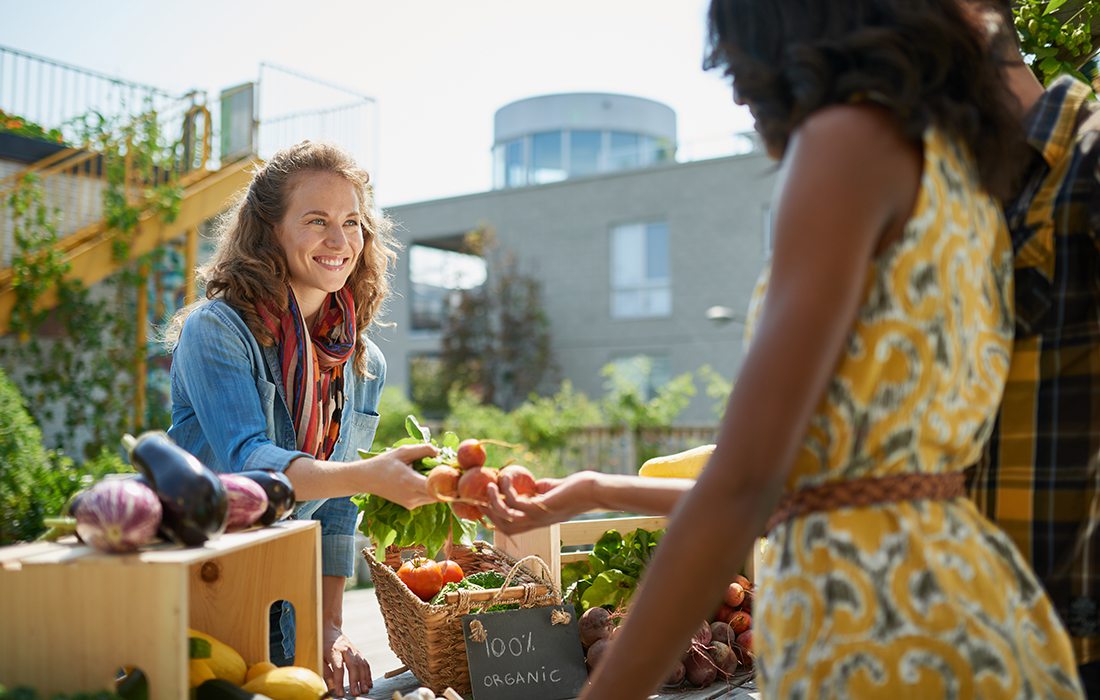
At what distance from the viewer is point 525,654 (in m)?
2.17

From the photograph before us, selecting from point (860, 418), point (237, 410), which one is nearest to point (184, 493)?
point (237, 410)

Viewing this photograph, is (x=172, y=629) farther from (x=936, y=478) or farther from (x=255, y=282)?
(x=255, y=282)

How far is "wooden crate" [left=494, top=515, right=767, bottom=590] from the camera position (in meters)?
2.43

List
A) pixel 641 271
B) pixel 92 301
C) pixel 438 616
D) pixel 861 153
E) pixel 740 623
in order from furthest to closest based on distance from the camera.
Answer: pixel 641 271 < pixel 92 301 < pixel 740 623 < pixel 438 616 < pixel 861 153

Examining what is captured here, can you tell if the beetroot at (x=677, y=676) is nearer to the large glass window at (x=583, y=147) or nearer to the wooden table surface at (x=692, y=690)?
the wooden table surface at (x=692, y=690)

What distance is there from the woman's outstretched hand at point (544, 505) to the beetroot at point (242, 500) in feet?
1.30

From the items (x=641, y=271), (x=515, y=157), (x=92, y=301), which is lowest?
(x=92, y=301)

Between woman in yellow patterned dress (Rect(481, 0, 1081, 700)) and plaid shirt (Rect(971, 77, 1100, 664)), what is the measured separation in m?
0.19

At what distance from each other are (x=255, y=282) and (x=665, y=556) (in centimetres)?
161

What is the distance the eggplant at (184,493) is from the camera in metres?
1.35

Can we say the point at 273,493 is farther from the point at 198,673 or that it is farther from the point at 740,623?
the point at 740,623

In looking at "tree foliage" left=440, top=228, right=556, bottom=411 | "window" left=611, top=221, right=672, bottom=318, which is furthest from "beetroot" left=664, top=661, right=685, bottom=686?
"tree foliage" left=440, top=228, right=556, bottom=411

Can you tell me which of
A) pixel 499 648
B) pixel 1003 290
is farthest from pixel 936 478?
pixel 499 648

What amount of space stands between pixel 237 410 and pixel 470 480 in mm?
674
